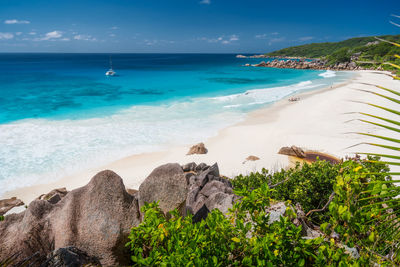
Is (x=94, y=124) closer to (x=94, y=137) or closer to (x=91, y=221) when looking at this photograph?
(x=94, y=137)

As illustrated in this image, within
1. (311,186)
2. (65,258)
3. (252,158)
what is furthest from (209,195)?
(252,158)

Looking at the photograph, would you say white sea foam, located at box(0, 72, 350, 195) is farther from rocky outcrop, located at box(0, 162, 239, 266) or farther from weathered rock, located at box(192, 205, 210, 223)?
weathered rock, located at box(192, 205, 210, 223)

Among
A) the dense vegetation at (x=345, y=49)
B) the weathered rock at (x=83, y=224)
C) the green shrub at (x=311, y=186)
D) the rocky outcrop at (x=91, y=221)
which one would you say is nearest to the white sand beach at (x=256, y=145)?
the green shrub at (x=311, y=186)

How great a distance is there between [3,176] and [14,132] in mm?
7523

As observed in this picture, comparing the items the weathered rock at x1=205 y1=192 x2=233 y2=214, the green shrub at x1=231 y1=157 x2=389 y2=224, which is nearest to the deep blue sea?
the green shrub at x1=231 y1=157 x2=389 y2=224

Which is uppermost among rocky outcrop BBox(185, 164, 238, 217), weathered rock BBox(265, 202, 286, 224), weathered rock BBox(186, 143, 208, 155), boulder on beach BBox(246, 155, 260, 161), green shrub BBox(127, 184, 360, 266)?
green shrub BBox(127, 184, 360, 266)

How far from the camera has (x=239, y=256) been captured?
2037mm

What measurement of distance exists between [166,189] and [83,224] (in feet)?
4.23

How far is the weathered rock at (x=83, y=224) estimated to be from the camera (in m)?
3.13

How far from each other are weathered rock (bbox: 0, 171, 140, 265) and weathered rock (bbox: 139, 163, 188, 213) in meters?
0.27

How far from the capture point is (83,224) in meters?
3.31

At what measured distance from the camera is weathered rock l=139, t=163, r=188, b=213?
3.77 meters

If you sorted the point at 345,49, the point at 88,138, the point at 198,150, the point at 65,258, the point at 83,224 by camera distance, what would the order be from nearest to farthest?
the point at 65,258 → the point at 83,224 → the point at 198,150 → the point at 88,138 → the point at 345,49

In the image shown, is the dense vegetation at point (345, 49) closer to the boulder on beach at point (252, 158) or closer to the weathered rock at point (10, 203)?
the boulder on beach at point (252, 158)
